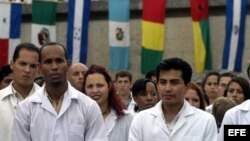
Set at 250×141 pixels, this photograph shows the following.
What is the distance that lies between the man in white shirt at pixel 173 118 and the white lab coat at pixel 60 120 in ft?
1.11

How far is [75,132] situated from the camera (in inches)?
291

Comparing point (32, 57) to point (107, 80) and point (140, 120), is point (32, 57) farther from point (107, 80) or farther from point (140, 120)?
point (140, 120)

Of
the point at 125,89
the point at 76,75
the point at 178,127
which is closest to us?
the point at 178,127

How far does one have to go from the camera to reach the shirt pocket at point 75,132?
737 cm

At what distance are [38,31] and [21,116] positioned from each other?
9.53 metres

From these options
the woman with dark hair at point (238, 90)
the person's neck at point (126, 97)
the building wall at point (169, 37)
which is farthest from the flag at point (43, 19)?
the woman with dark hair at point (238, 90)

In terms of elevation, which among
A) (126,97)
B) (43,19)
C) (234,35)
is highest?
(43,19)

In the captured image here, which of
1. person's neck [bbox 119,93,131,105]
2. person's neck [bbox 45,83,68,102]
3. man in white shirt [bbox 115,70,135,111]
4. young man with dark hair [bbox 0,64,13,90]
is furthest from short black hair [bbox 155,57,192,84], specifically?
person's neck [bbox 119,93,131,105]

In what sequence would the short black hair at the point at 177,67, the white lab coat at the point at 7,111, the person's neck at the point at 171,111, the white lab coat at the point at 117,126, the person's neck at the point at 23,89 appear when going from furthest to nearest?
1. the white lab coat at the point at 117,126
2. the person's neck at the point at 23,89
3. the white lab coat at the point at 7,111
4. the short black hair at the point at 177,67
5. the person's neck at the point at 171,111

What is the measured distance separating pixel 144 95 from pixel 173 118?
10.1 feet

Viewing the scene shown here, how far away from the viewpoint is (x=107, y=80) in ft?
31.2

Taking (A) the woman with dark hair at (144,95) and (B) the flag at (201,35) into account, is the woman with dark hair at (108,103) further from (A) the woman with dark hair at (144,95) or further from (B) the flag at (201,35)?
(B) the flag at (201,35)

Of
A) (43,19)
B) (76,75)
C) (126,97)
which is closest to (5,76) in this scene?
(76,75)

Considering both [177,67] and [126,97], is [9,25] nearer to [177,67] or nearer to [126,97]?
[126,97]
